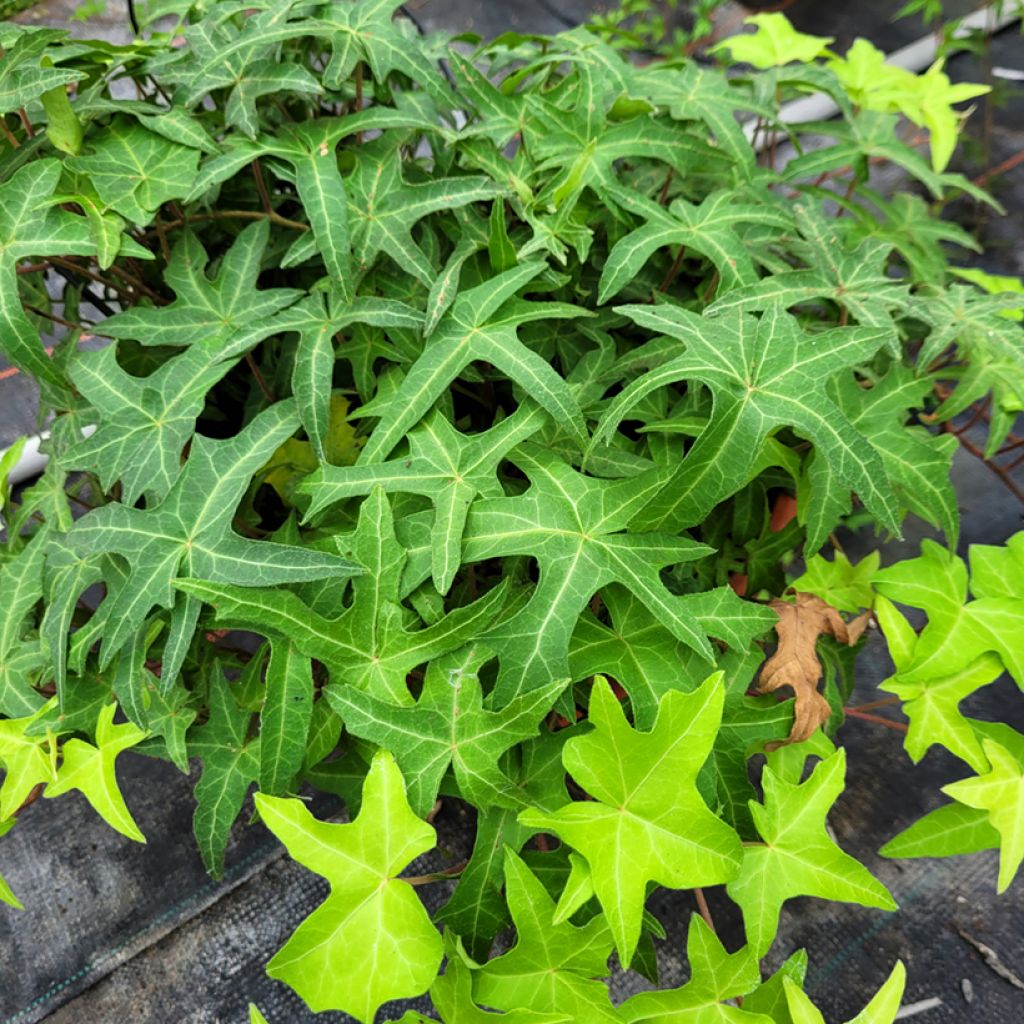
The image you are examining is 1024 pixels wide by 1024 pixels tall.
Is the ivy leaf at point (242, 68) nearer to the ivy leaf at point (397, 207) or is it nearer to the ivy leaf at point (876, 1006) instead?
the ivy leaf at point (397, 207)

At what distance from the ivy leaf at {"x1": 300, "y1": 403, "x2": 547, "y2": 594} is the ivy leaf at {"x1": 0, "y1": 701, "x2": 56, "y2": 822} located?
32cm

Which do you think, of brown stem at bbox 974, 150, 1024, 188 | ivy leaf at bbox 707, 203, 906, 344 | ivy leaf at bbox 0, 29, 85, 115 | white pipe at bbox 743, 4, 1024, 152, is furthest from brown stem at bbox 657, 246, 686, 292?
brown stem at bbox 974, 150, 1024, 188

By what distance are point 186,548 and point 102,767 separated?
0.21 meters

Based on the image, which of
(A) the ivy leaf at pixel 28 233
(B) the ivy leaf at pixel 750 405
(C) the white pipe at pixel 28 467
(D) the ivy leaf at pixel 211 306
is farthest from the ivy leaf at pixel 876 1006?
(C) the white pipe at pixel 28 467

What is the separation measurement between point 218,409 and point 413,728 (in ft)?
1.59

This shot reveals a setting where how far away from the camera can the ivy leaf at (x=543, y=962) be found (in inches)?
23.4

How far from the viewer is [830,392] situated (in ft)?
2.40

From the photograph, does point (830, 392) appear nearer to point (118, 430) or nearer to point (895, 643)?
point (895, 643)

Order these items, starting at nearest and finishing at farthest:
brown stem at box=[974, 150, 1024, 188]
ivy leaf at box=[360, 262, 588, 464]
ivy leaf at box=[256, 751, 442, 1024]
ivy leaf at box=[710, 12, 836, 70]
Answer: ivy leaf at box=[256, 751, 442, 1024]
ivy leaf at box=[360, 262, 588, 464]
ivy leaf at box=[710, 12, 836, 70]
brown stem at box=[974, 150, 1024, 188]

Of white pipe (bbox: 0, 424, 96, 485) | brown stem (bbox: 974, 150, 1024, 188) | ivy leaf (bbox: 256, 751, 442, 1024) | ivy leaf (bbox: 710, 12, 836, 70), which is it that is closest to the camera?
ivy leaf (bbox: 256, 751, 442, 1024)

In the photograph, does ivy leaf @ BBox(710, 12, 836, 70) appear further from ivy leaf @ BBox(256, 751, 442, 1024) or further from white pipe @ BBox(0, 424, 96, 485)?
white pipe @ BBox(0, 424, 96, 485)

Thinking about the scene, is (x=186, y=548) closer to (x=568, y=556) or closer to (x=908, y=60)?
(x=568, y=556)

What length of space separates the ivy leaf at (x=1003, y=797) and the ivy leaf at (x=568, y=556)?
0.76 feet

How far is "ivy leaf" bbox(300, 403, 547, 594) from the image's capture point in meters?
0.65
